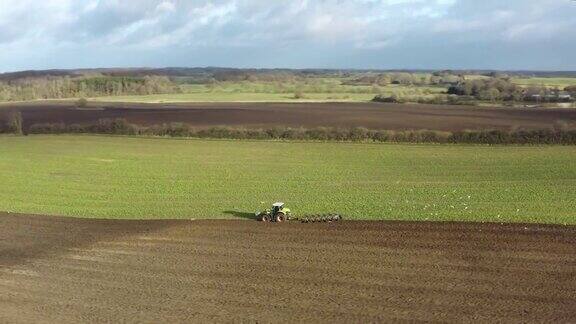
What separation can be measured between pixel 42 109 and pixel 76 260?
6529 cm

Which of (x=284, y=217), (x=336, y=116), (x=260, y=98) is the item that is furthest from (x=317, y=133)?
(x=260, y=98)

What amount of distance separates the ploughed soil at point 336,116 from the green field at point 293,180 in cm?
863

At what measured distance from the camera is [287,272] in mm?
16250

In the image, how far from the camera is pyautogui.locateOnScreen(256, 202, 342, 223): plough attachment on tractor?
22172 millimetres

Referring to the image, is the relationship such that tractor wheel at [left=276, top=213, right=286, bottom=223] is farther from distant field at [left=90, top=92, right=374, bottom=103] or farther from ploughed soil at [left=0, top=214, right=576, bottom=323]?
distant field at [left=90, top=92, right=374, bottom=103]

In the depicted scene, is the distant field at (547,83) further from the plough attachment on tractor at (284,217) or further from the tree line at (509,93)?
the plough attachment on tractor at (284,217)

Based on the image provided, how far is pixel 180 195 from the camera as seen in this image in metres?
28.2

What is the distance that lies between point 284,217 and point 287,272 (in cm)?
624

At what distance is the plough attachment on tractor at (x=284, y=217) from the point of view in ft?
72.7

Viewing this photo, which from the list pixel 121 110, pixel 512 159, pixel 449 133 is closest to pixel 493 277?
pixel 512 159

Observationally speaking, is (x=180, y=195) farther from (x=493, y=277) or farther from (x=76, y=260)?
(x=493, y=277)

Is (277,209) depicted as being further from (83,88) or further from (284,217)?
(83,88)

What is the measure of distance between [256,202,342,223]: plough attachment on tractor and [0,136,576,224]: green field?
4.42 ft

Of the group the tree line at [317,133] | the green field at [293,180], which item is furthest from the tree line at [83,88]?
the green field at [293,180]
